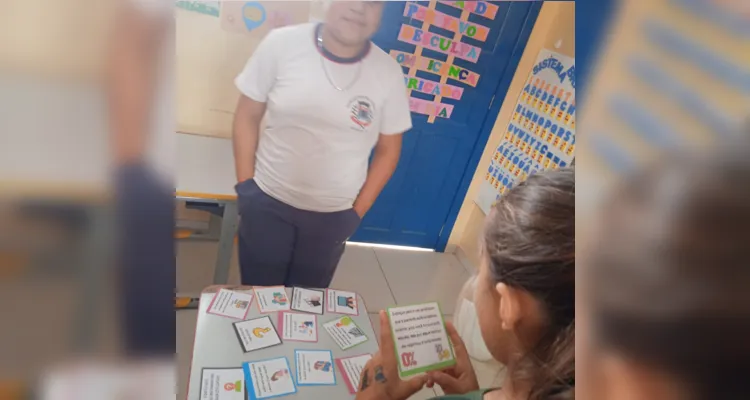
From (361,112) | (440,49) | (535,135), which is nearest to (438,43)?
(440,49)

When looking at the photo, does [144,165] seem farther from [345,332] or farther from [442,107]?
[345,332]

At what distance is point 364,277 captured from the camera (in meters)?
0.73

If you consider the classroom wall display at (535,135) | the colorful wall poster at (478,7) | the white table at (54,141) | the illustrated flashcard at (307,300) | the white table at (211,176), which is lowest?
the illustrated flashcard at (307,300)

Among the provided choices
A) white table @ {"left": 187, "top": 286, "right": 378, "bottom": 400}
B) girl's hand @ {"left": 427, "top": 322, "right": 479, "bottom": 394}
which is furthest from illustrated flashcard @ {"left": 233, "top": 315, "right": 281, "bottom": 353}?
girl's hand @ {"left": 427, "top": 322, "right": 479, "bottom": 394}

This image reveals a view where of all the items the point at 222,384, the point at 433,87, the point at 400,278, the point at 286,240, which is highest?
the point at 433,87

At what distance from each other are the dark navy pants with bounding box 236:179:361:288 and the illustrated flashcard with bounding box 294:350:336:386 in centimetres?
11

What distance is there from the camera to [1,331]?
96 millimetres

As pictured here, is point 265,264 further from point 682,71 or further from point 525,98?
point 682,71

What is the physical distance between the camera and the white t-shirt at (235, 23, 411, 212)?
0.40 metres

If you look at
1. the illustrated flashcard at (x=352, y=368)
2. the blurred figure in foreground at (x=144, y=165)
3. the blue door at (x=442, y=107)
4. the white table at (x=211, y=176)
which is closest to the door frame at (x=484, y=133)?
the blue door at (x=442, y=107)

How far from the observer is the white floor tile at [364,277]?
2.36 feet

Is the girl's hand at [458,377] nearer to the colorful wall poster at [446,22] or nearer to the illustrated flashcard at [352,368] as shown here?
the illustrated flashcard at [352,368]

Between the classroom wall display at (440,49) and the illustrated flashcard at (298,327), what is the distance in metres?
0.37

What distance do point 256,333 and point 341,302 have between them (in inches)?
5.6
